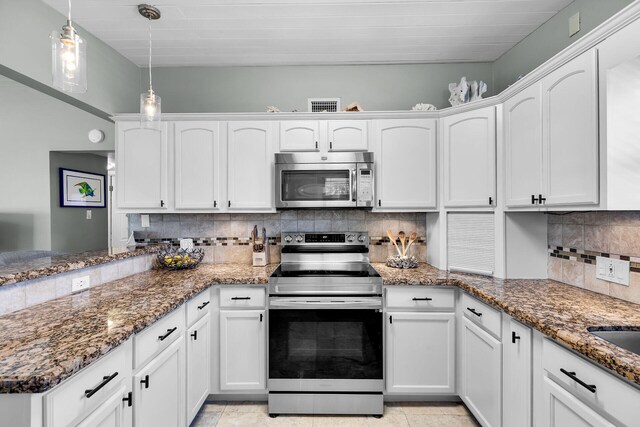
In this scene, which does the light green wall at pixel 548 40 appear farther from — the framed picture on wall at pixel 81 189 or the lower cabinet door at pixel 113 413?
the framed picture on wall at pixel 81 189

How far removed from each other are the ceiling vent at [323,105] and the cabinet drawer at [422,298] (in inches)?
62.7

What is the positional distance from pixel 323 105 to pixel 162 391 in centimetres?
231

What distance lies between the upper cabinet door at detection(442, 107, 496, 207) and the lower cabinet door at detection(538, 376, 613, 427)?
3.90 ft

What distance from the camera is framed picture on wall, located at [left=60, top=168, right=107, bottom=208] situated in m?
3.74

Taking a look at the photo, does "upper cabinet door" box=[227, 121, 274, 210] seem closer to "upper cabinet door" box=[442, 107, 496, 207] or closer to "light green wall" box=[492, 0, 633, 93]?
"upper cabinet door" box=[442, 107, 496, 207]

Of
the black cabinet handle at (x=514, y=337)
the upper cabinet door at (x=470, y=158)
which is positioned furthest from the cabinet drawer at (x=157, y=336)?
the upper cabinet door at (x=470, y=158)

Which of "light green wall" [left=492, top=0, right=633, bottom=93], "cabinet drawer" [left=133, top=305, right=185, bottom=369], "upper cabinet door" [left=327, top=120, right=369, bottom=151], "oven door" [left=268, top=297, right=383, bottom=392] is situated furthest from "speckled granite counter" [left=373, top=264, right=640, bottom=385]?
"light green wall" [left=492, top=0, right=633, bottom=93]

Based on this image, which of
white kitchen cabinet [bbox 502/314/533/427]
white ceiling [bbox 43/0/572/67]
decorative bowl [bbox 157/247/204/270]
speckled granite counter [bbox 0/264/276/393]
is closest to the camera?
speckled granite counter [bbox 0/264/276/393]

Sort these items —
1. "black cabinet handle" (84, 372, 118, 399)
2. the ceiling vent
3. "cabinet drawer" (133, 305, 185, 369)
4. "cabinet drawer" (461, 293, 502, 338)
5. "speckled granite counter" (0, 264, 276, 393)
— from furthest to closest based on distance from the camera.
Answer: the ceiling vent
"cabinet drawer" (461, 293, 502, 338)
"cabinet drawer" (133, 305, 185, 369)
"black cabinet handle" (84, 372, 118, 399)
"speckled granite counter" (0, 264, 276, 393)

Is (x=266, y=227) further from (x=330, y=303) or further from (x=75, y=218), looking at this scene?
(x=75, y=218)

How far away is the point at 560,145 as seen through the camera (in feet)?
5.20

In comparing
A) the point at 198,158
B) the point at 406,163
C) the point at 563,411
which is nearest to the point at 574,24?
the point at 406,163

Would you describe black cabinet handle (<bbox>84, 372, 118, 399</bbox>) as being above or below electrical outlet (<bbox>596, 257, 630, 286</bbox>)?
below

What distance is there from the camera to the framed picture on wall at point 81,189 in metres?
3.74
